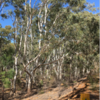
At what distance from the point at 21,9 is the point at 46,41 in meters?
3.99

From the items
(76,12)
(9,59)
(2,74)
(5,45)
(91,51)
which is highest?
(76,12)

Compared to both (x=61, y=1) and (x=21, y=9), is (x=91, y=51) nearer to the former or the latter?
(x=61, y=1)

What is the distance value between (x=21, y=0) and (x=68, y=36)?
4576 millimetres

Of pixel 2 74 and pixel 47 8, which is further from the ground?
pixel 47 8

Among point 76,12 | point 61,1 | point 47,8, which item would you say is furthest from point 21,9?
point 76,12

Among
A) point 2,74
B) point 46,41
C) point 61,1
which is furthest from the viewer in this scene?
point 61,1

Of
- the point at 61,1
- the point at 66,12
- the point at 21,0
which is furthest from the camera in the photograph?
the point at 66,12

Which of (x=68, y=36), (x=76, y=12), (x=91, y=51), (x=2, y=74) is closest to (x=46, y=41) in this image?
(x=68, y=36)

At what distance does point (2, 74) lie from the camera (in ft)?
23.2

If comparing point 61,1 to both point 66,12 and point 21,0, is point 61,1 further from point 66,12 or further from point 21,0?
point 21,0

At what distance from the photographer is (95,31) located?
10547 mm

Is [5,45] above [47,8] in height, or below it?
below

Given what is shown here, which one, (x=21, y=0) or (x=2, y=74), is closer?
(x=2, y=74)

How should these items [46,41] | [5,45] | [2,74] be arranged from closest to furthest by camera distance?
[2,74] < [46,41] < [5,45]
